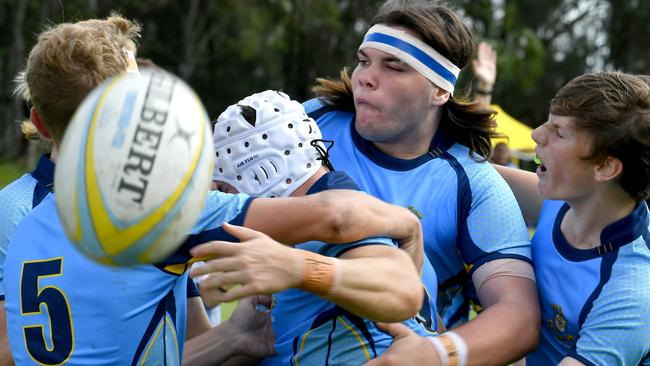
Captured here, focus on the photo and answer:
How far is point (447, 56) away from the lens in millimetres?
4309

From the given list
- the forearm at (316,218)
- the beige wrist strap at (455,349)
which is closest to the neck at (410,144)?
the beige wrist strap at (455,349)

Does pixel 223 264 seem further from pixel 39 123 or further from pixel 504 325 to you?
pixel 504 325

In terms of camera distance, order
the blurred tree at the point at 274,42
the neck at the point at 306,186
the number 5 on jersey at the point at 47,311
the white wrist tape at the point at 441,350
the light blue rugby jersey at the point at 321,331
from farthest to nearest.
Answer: the blurred tree at the point at 274,42 → the white wrist tape at the point at 441,350 → the light blue rugby jersey at the point at 321,331 → the neck at the point at 306,186 → the number 5 on jersey at the point at 47,311

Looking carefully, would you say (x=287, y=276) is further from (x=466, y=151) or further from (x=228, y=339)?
(x=466, y=151)

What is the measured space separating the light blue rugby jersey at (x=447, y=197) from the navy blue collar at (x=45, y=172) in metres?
1.35

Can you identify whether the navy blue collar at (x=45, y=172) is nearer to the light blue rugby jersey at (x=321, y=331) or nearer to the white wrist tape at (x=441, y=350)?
the light blue rugby jersey at (x=321, y=331)

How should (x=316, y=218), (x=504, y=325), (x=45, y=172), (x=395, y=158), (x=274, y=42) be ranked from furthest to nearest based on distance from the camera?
(x=274, y=42), (x=395, y=158), (x=45, y=172), (x=504, y=325), (x=316, y=218)

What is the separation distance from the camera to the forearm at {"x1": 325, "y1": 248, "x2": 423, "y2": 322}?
8.49ft

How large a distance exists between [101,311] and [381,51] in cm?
206

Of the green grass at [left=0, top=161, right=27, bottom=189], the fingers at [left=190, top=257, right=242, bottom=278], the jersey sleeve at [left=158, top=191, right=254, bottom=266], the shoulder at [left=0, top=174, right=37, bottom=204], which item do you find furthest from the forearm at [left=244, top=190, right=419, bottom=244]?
the green grass at [left=0, top=161, right=27, bottom=189]

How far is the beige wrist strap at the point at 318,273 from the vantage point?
2.54m

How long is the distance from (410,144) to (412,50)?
1.57 feet

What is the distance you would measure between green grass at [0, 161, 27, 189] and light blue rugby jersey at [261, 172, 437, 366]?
22.7 m

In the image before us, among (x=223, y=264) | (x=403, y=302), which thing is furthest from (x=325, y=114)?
(x=223, y=264)
